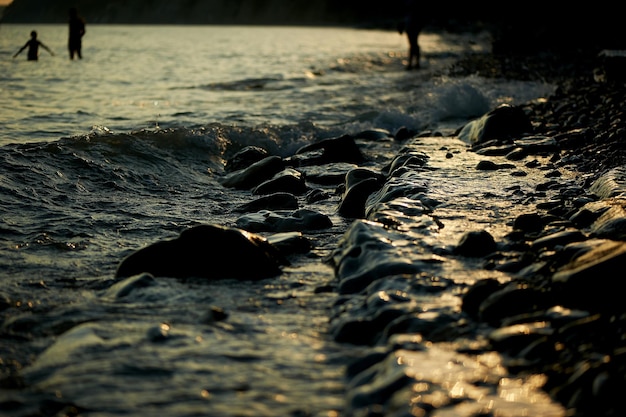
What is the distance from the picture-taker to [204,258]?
11.6ft

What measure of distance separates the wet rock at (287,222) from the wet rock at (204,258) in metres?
0.98

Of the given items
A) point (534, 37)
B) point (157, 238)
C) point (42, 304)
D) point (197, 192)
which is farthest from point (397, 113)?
point (534, 37)

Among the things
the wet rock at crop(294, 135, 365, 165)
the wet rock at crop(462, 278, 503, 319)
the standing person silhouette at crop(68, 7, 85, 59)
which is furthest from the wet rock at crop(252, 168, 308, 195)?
the standing person silhouette at crop(68, 7, 85, 59)

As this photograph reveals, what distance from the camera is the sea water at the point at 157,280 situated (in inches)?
93.6

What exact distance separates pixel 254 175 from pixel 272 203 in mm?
1183

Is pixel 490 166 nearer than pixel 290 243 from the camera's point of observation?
No

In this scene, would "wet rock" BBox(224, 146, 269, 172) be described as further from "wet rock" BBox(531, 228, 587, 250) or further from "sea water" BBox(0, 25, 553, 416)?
"wet rock" BBox(531, 228, 587, 250)

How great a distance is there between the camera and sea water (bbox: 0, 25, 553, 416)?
2377mm

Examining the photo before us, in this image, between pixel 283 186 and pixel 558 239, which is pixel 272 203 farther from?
pixel 558 239

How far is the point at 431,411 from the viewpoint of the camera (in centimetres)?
211

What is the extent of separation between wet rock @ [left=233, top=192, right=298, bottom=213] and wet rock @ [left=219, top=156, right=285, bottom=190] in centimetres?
100

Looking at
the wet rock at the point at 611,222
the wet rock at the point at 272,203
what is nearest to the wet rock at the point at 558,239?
the wet rock at the point at 611,222

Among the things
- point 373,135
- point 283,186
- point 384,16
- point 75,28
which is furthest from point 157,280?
point 384,16

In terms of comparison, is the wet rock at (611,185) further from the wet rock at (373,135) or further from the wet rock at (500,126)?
the wet rock at (373,135)
